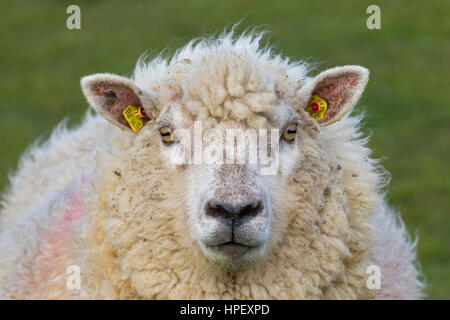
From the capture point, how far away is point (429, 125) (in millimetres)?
13289

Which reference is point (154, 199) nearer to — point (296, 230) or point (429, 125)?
point (296, 230)

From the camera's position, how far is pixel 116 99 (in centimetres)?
451

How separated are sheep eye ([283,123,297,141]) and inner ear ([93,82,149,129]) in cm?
69

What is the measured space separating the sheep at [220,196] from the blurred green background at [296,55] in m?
5.85

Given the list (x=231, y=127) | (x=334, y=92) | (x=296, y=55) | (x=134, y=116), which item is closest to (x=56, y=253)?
(x=134, y=116)

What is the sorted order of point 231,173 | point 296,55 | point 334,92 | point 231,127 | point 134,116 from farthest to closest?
point 296,55
point 334,92
point 134,116
point 231,127
point 231,173

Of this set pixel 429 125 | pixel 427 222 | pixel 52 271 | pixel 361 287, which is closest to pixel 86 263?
pixel 52 271

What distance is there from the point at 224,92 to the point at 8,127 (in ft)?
35.0

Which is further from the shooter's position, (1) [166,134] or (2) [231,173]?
(1) [166,134]

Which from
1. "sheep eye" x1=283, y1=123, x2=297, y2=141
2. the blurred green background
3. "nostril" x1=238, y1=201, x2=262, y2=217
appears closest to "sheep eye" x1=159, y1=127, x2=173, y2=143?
"sheep eye" x1=283, y1=123, x2=297, y2=141

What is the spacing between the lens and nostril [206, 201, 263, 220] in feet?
12.5

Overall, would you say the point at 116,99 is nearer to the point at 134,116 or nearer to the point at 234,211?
the point at 134,116

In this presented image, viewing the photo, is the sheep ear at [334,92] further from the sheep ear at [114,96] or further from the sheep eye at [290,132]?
the sheep ear at [114,96]

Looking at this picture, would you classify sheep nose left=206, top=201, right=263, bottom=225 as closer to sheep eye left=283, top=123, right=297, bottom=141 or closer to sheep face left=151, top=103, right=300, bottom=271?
sheep face left=151, top=103, right=300, bottom=271
